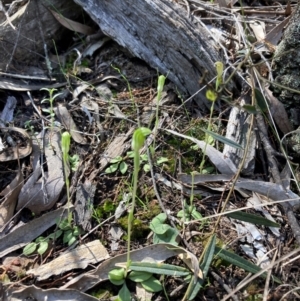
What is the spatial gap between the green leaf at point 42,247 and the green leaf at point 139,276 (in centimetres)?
33

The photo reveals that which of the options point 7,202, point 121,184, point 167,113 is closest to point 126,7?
point 167,113

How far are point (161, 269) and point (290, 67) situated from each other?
0.97 metres

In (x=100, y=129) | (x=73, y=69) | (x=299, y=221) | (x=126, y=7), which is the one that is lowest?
(x=299, y=221)

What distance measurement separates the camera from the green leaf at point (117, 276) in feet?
5.06

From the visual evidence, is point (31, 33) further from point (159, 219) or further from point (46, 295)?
point (46, 295)

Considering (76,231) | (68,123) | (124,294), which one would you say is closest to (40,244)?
(76,231)

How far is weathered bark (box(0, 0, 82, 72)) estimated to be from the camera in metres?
2.34

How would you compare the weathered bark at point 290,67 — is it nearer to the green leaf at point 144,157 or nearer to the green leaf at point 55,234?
the green leaf at point 144,157

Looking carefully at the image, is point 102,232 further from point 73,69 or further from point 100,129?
point 73,69

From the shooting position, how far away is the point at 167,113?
82.7 inches

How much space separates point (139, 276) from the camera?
1.56m

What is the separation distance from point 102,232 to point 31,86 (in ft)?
2.92

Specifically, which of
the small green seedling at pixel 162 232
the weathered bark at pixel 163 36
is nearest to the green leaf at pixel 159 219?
the small green seedling at pixel 162 232

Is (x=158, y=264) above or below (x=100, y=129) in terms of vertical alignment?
below
